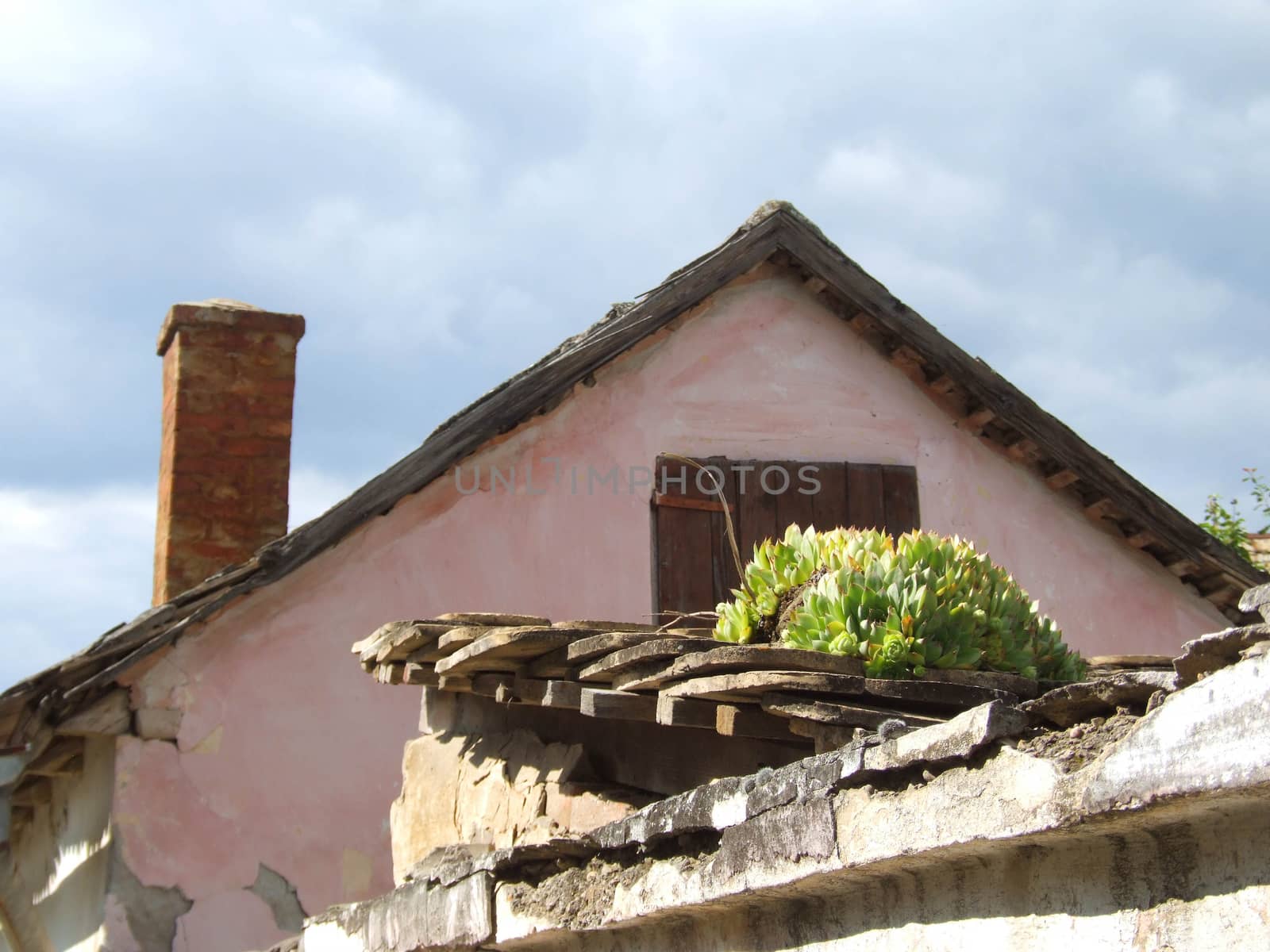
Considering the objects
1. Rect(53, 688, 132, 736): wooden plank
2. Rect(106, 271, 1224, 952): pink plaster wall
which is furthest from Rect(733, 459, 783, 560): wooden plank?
Rect(53, 688, 132, 736): wooden plank

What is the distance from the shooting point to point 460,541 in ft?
25.0

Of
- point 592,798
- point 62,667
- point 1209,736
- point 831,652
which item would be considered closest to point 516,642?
point 592,798

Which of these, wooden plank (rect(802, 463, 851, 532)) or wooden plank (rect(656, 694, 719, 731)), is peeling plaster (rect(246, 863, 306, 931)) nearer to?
wooden plank (rect(802, 463, 851, 532))

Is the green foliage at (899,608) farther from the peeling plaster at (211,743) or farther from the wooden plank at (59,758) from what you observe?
the wooden plank at (59,758)

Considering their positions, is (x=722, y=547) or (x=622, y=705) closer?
(x=622, y=705)

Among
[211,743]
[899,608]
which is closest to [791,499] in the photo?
[211,743]

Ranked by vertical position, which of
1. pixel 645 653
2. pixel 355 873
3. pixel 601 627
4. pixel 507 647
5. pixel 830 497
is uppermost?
pixel 830 497

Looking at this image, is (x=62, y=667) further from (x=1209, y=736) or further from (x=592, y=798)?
(x=1209, y=736)

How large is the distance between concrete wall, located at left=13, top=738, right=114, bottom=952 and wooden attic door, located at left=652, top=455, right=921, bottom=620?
2.84m

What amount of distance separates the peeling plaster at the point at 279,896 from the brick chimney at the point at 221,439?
192 centimetres

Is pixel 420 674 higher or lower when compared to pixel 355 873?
higher

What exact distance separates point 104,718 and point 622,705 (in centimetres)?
392

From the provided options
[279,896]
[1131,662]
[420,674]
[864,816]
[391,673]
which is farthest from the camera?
[279,896]

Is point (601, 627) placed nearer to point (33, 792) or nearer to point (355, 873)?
point (355, 873)
